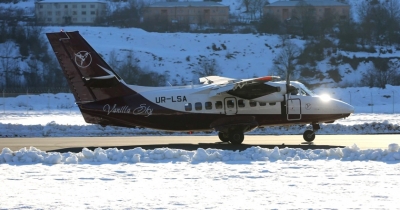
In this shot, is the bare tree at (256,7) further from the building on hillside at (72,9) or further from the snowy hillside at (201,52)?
the snowy hillside at (201,52)

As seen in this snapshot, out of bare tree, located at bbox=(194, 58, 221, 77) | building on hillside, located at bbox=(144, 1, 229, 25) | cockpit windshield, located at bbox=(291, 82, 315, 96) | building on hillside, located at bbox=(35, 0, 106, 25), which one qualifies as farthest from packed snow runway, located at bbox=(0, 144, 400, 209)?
building on hillside, located at bbox=(35, 0, 106, 25)

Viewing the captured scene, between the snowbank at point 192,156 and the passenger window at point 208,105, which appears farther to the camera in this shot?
the passenger window at point 208,105

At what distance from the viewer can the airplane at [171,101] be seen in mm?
25062

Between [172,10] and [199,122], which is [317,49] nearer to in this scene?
[172,10]

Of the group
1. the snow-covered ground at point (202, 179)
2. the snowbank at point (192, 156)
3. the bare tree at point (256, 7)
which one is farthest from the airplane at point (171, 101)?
the bare tree at point (256, 7)

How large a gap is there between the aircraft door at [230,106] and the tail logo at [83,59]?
4778mm

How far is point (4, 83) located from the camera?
3182 inches

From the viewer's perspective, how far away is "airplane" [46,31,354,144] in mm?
25062

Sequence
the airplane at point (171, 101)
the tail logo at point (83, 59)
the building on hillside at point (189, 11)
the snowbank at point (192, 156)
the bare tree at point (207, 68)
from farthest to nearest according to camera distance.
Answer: the building on hillside at point (189, 11), the bare tree at point (207, 68), the tail logo at point (83, 59), the airplane at point (171, 101), the snowbank at point (192, 156)

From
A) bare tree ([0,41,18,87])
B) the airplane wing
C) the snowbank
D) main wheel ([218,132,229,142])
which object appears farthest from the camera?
bare tree ([0,41,18,87])

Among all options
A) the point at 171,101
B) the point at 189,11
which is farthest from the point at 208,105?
the point at 189,11

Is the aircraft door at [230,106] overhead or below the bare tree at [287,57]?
below

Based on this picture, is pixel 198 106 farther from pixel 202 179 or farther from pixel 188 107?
pixel 202 179

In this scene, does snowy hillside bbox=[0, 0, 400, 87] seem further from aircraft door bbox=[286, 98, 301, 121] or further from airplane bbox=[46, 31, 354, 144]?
airplane bbox=[46, 31, 354, 144]
